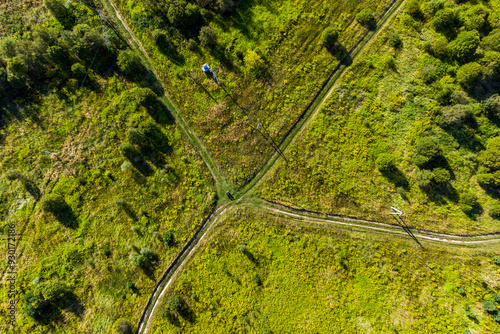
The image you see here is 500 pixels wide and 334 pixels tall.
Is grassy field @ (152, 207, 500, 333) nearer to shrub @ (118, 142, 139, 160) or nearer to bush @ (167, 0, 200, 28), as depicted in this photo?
shrub @ (118, 142, 139, 160)

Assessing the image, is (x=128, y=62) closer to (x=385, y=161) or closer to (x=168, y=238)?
(x=168, y=238)

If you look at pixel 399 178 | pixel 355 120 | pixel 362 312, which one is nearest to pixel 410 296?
pixel 362 312

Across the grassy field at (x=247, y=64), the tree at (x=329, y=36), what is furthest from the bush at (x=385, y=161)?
the tree at (x=329, y=36)

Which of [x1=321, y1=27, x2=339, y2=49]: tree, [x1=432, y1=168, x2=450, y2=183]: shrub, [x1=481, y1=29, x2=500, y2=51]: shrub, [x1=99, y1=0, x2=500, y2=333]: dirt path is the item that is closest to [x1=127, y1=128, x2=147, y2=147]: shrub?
[x1=99, y1=0, x2=500, y2=333]: dirt path

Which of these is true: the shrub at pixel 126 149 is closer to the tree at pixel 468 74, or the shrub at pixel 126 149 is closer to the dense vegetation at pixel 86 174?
the dense vegetation at pixel 86 174

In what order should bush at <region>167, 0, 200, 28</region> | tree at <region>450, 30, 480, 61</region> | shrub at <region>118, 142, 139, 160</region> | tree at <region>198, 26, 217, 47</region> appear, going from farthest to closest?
tree at <region>198, 26, 217, 47</region> < bush at <region>167, 0, 200, 28</region> < shrub at <region>118, 142, 139, 160</region> < tree at <region>450, 30, 480, 61</region>
